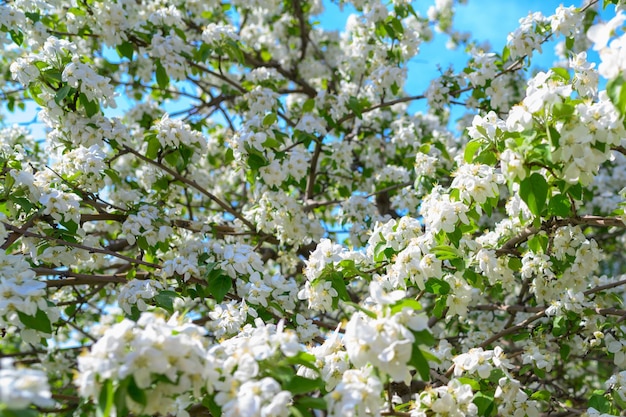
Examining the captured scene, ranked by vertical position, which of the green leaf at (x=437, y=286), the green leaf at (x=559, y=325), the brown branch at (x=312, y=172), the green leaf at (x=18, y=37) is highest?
the green leaf at (x=18, y=37)

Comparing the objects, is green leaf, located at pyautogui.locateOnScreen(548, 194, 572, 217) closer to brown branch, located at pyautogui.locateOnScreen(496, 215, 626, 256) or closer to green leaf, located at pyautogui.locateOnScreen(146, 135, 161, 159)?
brown branch, located at pyautogui.locateOnScreen(496, 215, 626, 256)

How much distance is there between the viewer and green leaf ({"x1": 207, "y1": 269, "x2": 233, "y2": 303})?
2891 mm

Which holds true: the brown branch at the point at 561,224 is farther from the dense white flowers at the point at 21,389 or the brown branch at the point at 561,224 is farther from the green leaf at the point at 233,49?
the green leaf at the point at 233,49

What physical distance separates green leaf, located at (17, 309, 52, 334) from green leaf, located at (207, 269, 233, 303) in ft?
2.89

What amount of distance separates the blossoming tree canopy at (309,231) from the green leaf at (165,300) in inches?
0.7

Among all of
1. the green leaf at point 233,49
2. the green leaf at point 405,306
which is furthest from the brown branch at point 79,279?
the green leaf at point 233,49

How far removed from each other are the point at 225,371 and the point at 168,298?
3.66 feet

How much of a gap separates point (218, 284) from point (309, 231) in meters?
1.39

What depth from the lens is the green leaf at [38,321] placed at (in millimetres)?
2113

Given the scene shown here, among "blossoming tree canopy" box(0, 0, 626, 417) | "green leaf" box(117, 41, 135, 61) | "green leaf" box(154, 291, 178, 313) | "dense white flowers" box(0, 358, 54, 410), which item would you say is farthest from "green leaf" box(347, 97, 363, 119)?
"dense white flowers" box(0, 358, 54, 410)

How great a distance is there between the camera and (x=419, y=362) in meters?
1.81

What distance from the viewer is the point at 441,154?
445 centimetres

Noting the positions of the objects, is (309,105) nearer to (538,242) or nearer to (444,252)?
(538,242)

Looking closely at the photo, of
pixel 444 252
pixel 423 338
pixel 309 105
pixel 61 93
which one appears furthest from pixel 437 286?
pixel 61 93
